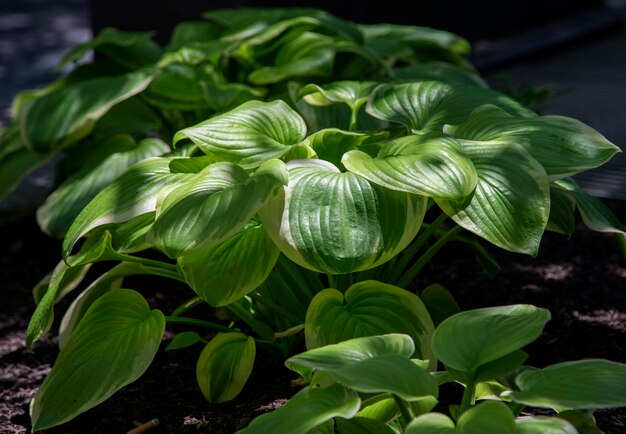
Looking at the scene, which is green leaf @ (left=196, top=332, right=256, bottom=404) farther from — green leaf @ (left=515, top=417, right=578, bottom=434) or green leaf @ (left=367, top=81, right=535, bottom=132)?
green leaf @ (left=515, top=417, right=578, bottom=434)

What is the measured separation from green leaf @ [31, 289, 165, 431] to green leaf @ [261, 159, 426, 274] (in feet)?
1.62

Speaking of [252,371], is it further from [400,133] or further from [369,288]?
[400,133]

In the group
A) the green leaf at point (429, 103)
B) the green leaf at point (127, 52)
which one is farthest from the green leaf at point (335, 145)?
the green leaf at point (127, 52)

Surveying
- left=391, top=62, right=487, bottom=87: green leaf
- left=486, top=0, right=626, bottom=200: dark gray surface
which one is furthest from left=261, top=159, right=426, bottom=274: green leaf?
left=486, top=0, right=626, bottom=200: dark gray surface

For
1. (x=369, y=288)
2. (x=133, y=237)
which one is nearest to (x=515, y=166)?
(x=369, y=288)

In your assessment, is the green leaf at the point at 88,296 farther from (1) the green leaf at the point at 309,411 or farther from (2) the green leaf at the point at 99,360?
(1) the green leaf at the point at 309,411

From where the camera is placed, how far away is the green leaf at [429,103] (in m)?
2.89

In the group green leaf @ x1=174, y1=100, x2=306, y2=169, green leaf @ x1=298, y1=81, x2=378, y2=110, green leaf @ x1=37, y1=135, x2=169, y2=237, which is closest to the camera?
green leaf @ x1=174, y1=100, x2=306, y2=169

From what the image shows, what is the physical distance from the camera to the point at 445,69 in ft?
12.8

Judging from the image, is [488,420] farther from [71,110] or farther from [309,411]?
[71,110]

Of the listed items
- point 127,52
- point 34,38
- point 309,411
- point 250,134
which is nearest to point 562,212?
point 250,134

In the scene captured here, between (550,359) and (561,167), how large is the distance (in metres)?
0.73

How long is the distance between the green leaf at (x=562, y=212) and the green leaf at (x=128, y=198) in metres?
1.03

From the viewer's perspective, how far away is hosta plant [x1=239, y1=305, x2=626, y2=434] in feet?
6.09
